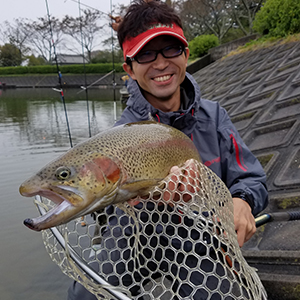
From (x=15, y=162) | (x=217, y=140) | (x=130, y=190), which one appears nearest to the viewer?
(x=130, y=190)

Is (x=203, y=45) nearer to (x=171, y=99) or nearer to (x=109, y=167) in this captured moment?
(x=171, y=99)

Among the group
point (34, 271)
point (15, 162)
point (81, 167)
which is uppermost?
point (81, 167)

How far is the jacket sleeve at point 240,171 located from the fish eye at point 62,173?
4.44ft

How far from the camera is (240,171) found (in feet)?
7.98

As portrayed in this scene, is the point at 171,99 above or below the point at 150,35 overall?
below

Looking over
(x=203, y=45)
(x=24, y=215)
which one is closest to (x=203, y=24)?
(x=203, y=45)

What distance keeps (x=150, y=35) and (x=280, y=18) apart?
11.4 metres

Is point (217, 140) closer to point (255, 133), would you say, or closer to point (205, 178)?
point (205, 178)

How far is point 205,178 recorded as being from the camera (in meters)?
1.90

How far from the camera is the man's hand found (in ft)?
6.59

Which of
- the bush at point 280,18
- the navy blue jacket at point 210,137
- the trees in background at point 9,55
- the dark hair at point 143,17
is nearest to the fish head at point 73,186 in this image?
the navy blue jacket at point 210,137

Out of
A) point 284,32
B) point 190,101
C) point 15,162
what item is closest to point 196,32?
point 284,32

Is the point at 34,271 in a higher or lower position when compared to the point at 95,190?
lower

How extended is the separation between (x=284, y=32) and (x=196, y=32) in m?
34.9
